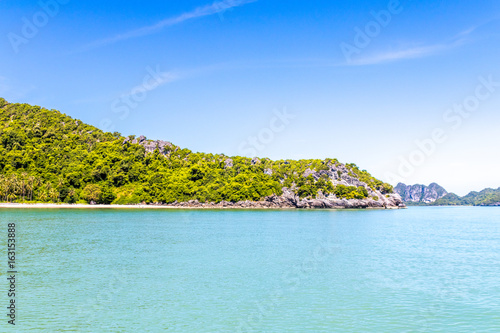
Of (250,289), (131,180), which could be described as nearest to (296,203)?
(131,180)

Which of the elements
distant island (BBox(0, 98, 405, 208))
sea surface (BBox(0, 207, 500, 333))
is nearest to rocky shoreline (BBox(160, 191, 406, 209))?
distant island (BBox(0, 98, 405, 208))

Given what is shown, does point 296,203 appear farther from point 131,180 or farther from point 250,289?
point 250,289

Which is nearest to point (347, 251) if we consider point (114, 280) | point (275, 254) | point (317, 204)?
point (275, 254)

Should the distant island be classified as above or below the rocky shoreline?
above

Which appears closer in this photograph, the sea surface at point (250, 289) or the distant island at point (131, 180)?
the sea surface at point (250, 289)

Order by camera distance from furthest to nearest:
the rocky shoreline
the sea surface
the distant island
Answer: the rocky shoreline < the distant island < the sea surface

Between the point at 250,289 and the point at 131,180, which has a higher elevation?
the point at 131,180

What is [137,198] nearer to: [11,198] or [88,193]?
[88,193]

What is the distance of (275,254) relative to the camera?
36.2 metres

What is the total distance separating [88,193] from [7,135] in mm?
53436

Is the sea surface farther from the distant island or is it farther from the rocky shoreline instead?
the rocky shoreline

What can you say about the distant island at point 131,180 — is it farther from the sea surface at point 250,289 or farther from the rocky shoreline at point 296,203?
the sea surface at point 250,289

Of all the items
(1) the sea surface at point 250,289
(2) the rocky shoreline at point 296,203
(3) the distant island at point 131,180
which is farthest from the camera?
(2) the rocky shoreline at point 296,203

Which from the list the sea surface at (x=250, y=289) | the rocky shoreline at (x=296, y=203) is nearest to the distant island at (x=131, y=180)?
the rocky shoreline at (x=296, y=203)
